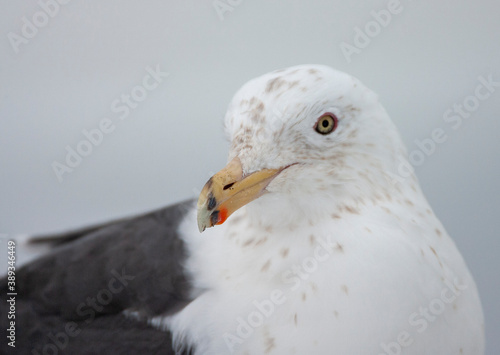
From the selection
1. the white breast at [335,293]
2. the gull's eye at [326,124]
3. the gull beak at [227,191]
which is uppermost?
the gull's eye at [326,124]

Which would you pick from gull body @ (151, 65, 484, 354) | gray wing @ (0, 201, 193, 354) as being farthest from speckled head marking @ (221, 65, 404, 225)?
gray wing @ (0, 201, 193, 354)

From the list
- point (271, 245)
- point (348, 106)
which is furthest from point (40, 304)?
point (348, 106)

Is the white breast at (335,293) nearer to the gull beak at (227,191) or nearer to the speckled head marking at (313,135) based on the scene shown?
the speckled head marking at (313,135)

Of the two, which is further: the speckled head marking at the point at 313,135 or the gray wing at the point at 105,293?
the gray wing at the point at 105,293

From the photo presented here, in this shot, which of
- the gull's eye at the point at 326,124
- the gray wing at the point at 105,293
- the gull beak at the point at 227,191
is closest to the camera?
the gull beak at the point at 227,191

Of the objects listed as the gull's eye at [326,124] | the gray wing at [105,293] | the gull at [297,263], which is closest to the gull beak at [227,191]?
the gull at [297,263]

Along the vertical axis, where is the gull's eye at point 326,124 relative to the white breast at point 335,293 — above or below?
above

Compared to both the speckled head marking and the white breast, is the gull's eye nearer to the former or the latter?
the speckled head marking

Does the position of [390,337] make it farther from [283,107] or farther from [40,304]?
[40,304]

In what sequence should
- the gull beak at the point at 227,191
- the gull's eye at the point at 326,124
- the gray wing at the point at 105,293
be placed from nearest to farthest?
the gull beak at the point at 227,191, the gull's eye at the point at 326,124, the gray wing at the point at 105,293
